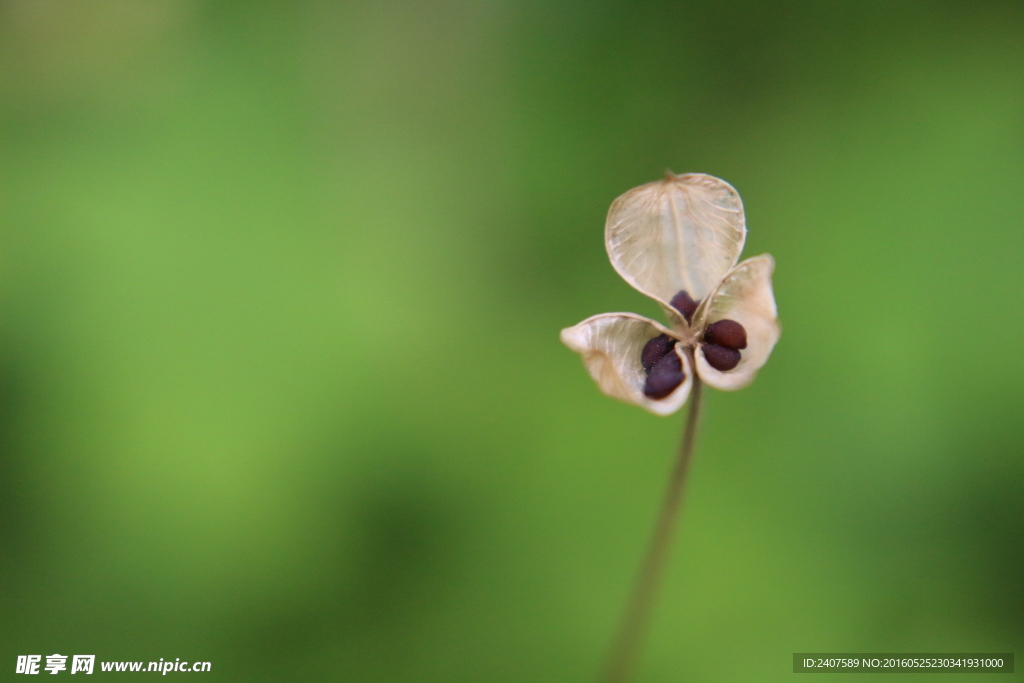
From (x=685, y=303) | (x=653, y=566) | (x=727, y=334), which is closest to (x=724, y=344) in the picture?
(x=727, y=334)

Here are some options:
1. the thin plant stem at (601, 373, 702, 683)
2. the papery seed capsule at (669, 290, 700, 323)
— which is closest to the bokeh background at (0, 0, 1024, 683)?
the thin plant stem at (601, 373, 702, 683)

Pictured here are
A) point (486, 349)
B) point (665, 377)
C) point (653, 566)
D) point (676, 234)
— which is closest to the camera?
point (665, 377)

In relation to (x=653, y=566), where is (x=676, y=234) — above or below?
above

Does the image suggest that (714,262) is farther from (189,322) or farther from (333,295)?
(189,322)

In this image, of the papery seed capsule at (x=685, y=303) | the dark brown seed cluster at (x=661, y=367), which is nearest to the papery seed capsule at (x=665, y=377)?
the dark brown seed cluster at (x=661, y=367)

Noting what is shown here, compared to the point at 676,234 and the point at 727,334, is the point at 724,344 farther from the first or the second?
the point at 676,234

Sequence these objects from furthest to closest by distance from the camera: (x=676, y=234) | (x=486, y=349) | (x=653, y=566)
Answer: (x=486, y=349)
(x=653, y=566)
(x=676, y=234)

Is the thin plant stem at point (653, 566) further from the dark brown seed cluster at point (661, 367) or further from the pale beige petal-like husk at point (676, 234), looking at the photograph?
the pale beige petal-like husk at point (676, 234)
